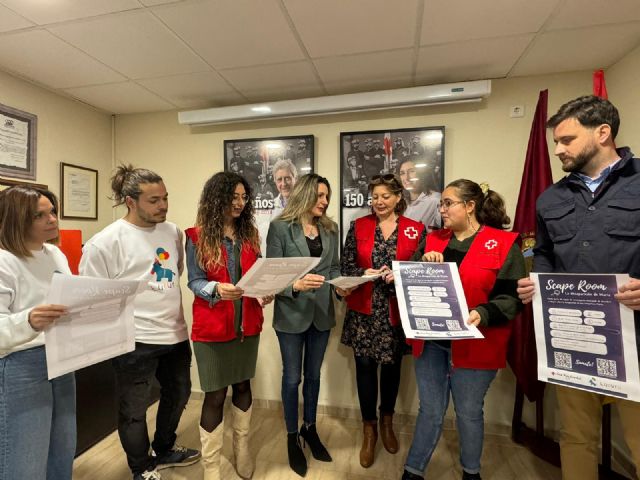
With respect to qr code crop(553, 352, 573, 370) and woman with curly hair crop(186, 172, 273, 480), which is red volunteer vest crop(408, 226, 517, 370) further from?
woman with curly hair crop(186, 172, 273, 480)

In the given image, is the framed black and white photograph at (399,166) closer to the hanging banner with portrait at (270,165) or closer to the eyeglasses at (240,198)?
the hanging banner with portrait at (270,165)

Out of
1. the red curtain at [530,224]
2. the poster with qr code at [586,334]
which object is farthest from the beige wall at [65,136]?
the red curtain at [530,224]

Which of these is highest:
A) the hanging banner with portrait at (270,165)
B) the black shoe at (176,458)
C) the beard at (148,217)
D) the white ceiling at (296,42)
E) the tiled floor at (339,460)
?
the white ceiling at (296,42)

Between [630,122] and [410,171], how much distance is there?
4.14 ft

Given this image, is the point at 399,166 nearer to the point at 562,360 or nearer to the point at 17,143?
the point at 562,360

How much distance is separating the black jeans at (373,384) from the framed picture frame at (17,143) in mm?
2510

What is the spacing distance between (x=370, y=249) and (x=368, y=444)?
1.16 m

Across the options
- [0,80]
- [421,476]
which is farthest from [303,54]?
[421,476]

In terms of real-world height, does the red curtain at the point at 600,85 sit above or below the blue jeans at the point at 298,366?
above

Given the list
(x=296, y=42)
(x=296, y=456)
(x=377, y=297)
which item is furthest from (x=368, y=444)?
(x=296, y=42)

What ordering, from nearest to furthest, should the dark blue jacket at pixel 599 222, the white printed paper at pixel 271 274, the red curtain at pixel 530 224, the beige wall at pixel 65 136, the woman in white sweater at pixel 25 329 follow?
the woman in white sweater at pixel 25 329, the dark blue jacket at pixel 599 222, the white printed paper at pixel 271 274, the red curtain at pixel 530 224, the beige wall at pixel 65 136

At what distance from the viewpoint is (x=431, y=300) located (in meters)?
1.39

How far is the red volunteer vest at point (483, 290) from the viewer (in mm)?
1429

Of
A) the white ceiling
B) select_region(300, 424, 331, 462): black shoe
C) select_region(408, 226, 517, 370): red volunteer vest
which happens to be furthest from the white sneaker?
the white ceiling
